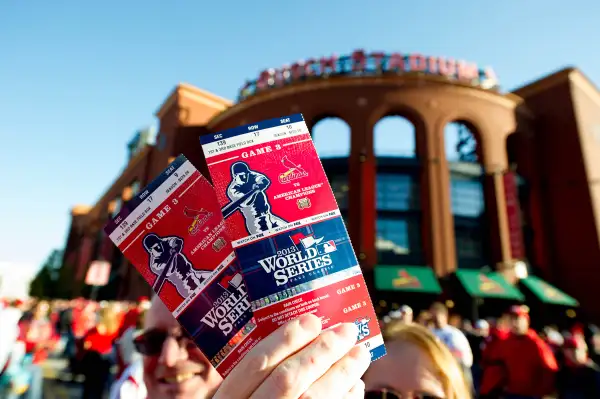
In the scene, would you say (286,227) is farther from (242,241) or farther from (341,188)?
(341,188)

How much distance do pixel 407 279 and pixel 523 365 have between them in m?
11.3

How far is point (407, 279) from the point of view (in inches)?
666

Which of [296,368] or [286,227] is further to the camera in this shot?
[286,227]

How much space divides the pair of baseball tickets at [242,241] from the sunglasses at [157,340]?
0.94 metres

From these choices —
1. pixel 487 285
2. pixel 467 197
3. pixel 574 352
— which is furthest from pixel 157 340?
pixel 467 197

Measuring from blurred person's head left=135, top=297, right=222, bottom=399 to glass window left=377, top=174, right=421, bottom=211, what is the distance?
17813 mm

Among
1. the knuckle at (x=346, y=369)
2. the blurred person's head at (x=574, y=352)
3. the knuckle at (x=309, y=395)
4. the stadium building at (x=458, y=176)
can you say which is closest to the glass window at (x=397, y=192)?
the stadium building at (x=458, y=176)

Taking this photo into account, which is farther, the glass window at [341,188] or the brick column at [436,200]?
the glass window at [341,188]

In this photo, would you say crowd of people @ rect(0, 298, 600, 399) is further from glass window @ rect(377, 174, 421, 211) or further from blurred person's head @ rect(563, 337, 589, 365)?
glass window @ rect(377, 174, 421, 211)

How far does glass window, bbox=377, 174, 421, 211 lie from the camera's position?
19.4m

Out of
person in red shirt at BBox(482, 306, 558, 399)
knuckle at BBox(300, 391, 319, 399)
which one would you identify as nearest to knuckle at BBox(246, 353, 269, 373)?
knuckle at BBox(300, 391, 319, 399)

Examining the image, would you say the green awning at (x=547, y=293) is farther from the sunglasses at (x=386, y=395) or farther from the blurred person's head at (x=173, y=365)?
the blurred person's head at (x=173, y=365)

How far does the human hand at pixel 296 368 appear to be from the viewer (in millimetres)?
953

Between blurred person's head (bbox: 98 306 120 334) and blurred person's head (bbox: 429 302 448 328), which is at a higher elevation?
blurred person's head (bbox: 429 302 448 328)
